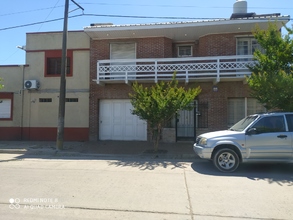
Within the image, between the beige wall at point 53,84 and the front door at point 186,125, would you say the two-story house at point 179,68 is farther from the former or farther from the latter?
the beige wall at point 53,84

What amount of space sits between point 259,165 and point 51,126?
462 inches

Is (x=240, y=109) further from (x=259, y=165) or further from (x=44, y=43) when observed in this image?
(x=44, y=43)

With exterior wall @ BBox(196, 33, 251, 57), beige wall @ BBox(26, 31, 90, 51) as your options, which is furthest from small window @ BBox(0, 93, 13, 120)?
exterior wall @ BBox(196, 33, 251, 57)

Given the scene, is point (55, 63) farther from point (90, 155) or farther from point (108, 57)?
point (90, 155)

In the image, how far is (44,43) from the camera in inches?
637

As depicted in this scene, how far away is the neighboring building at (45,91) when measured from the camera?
616 inches

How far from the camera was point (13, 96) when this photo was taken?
1628cm

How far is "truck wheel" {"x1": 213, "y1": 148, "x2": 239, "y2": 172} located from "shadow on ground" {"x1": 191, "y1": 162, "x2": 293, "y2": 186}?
0.59 feet

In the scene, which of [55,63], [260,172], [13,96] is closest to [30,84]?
[13,96]

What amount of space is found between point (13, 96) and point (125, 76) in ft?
24.5

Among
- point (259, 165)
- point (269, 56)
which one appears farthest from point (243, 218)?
point (269, 56)

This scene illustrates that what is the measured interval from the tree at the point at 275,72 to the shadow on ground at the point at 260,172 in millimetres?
2344

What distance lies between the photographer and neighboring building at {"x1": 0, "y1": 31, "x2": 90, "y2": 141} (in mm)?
15641

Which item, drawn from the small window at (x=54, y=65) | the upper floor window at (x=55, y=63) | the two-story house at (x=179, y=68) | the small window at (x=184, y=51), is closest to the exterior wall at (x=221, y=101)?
the two-story house at (x=179, y=68)
